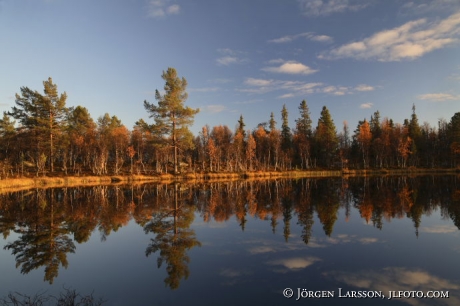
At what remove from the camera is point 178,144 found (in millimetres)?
57844

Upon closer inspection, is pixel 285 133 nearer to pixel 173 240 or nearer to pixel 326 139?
pixel 326 139

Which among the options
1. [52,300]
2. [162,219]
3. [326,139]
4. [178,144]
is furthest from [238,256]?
[326,139]

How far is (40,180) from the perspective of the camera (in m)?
47.4

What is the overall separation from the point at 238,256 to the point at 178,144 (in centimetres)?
4778

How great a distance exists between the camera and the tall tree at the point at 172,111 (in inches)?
2259

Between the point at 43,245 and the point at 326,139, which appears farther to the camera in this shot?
the point at 326,139

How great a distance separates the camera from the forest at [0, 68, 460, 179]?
5784 centimetres

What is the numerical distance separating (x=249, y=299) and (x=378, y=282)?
4.15m

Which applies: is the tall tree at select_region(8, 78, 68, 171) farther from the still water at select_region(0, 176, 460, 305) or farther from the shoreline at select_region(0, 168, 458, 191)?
the still water at select_region(0, 176, 460, 305)

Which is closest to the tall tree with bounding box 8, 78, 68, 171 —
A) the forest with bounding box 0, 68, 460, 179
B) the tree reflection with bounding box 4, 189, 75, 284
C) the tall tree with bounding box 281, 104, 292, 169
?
the forest with bounding box 0, 68, 460, 179

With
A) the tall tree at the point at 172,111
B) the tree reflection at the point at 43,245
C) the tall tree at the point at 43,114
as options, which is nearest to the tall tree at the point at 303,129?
the tall tree at the point at 172,111

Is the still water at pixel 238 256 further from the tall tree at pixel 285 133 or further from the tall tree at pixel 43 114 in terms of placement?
the tall tree at pixel 285 133

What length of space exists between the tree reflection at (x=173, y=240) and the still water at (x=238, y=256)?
0.05 meters

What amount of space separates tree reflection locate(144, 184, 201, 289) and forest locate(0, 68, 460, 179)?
123 ft
